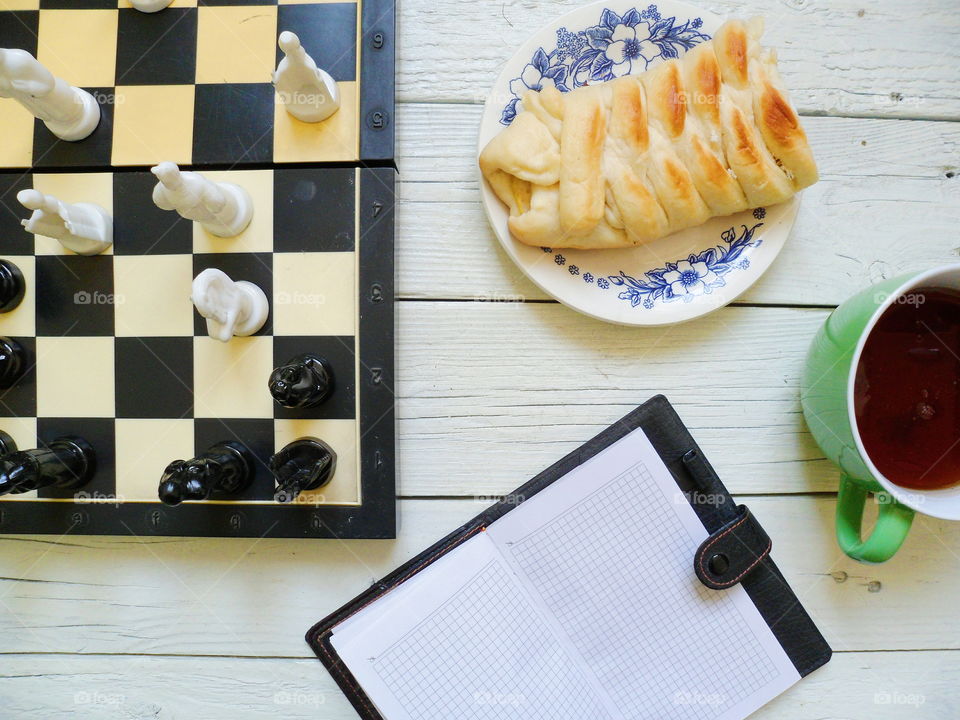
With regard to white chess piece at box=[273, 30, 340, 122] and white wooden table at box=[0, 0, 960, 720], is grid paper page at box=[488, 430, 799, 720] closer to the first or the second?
white wooden table at box=[0, 0, 960, 720]

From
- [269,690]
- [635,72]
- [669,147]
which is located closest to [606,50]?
[635,72]

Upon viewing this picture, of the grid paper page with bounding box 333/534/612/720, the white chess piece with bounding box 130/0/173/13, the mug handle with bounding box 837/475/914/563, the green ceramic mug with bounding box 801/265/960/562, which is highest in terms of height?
the white chess piece with bounding box 130/0/173/13

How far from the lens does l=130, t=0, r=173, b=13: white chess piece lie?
854 mm

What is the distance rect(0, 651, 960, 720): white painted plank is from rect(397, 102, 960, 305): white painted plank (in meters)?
0.54

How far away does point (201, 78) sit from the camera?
865 millimetres

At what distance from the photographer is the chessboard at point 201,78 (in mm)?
852

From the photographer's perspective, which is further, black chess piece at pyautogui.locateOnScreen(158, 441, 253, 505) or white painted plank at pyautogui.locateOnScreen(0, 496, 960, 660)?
white painted plank at pyautogui.locateOnScreen(0, 496, 960, 660)

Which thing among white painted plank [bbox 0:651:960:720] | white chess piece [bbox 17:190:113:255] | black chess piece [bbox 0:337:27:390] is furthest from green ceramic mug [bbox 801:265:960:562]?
black chess piece [bbox 0:337:27:390]

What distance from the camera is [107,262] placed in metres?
0.87

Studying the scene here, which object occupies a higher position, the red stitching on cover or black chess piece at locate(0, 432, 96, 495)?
black chess piece at locate(0, 432, 96, 495)

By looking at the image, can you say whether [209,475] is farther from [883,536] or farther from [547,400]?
[883,536]

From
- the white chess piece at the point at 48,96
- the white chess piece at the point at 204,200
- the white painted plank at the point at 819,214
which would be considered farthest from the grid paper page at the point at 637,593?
the white chess piece at the point at 48,96

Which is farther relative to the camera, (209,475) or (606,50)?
(606,50)

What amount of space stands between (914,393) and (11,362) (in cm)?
116
